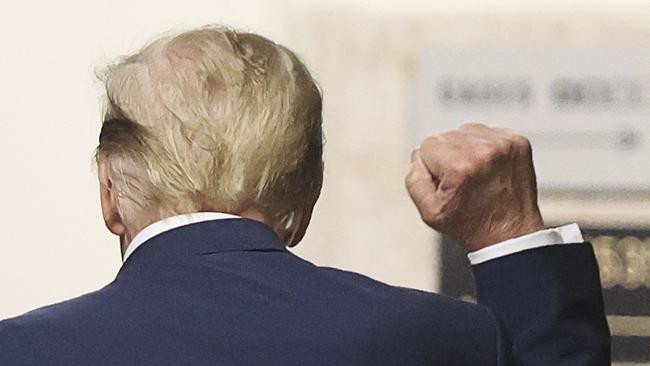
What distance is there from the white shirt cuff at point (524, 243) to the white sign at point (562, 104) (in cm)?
68

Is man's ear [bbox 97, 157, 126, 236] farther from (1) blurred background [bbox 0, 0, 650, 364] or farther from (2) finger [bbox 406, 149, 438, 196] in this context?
(1) blurred background [bbox 0, 0, 650, 364]

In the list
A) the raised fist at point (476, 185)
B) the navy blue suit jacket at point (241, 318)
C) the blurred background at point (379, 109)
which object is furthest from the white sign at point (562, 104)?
the navy blue suit jacket at point (241, 318)

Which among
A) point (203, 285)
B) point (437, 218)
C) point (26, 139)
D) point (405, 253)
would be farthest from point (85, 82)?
point (203, 285)

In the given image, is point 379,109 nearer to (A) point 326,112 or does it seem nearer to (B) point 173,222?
(A) point 326,112

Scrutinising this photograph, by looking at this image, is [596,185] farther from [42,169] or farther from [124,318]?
[124,318]

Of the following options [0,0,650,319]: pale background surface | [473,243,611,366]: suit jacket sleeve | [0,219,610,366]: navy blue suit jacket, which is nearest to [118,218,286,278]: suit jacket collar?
[0,219,610,366]: navy blue suit jacket

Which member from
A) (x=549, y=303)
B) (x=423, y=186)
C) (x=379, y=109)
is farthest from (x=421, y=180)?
(x=379, y=109)

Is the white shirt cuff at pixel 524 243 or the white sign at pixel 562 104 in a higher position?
the white shirt cuff at pixel 524 243

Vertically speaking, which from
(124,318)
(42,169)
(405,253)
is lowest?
(405,253)

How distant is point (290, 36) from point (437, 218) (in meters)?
0.66

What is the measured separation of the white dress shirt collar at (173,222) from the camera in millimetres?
744

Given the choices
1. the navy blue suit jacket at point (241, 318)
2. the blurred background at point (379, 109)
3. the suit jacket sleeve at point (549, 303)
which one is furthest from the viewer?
the blurred background at point (379, 109)

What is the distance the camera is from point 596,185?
5.11 ft

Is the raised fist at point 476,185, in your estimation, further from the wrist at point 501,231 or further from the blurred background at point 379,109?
the blurred background at point 379,109
